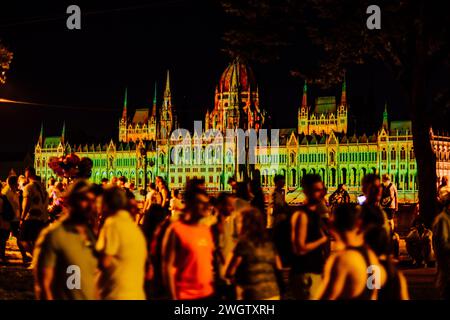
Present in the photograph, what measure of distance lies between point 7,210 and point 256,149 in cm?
9842

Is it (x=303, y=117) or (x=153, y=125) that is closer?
(x=303, y=117)

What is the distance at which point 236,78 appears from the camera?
11944 cm

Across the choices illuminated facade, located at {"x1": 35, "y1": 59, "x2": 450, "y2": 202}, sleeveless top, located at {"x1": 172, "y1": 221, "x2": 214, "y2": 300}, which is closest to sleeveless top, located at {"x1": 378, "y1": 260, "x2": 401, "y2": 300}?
sleeveless top, located at {"x1": 172, "y1": 221, "x2": 214, "y2": 300}

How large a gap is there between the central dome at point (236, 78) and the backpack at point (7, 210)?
106 meters

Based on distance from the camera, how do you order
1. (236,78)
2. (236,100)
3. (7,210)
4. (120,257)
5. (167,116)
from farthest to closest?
(167,116), (236,78), (236,100), (7,210), (120,257)

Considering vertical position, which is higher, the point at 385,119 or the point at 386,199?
the point at 385,119

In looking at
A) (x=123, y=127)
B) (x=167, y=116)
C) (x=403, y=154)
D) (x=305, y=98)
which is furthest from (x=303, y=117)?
(x=123, y=127)

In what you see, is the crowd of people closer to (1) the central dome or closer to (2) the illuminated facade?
(2) the illuminated facade

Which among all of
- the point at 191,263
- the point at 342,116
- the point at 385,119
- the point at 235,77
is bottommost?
the point at 191,263

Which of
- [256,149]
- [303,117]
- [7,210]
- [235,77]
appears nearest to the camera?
[7,210]

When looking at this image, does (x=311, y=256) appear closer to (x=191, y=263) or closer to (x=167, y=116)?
(x=191, y=263)
